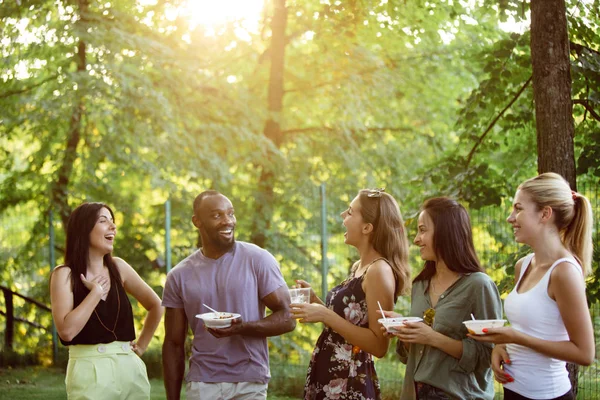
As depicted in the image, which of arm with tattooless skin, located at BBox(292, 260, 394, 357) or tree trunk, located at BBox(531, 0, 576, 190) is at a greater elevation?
tree trunk, located at BBox(531, 0, 576, 190)

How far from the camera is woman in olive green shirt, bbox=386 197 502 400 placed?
376cm

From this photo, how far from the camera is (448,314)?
3.83 metres

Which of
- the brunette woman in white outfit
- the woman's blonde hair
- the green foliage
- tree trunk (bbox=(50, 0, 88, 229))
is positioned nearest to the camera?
the brunette woman in white outfit

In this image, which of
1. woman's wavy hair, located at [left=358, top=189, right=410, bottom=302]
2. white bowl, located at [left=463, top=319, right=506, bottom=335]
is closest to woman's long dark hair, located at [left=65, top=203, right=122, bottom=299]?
woman's wavy hair, located at [left=358, top=189, right=410, bottom=302]

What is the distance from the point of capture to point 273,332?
440cm

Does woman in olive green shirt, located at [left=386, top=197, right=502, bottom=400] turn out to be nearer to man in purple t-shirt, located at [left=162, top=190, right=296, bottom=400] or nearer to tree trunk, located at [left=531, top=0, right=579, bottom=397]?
man in purple t-shirt, located at [left=162, top=190, right=296, bottom=400]

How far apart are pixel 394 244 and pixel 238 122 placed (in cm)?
938

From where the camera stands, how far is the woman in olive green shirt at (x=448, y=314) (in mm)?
3762

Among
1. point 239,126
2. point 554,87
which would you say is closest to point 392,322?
point 554,87

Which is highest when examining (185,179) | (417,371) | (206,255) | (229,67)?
(229,67)

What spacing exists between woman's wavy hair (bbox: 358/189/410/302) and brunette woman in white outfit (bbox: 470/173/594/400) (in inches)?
27.3

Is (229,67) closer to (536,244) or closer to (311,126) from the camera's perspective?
(311,126)

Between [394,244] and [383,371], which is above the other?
[394,244]

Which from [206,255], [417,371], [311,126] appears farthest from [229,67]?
[417,371]
